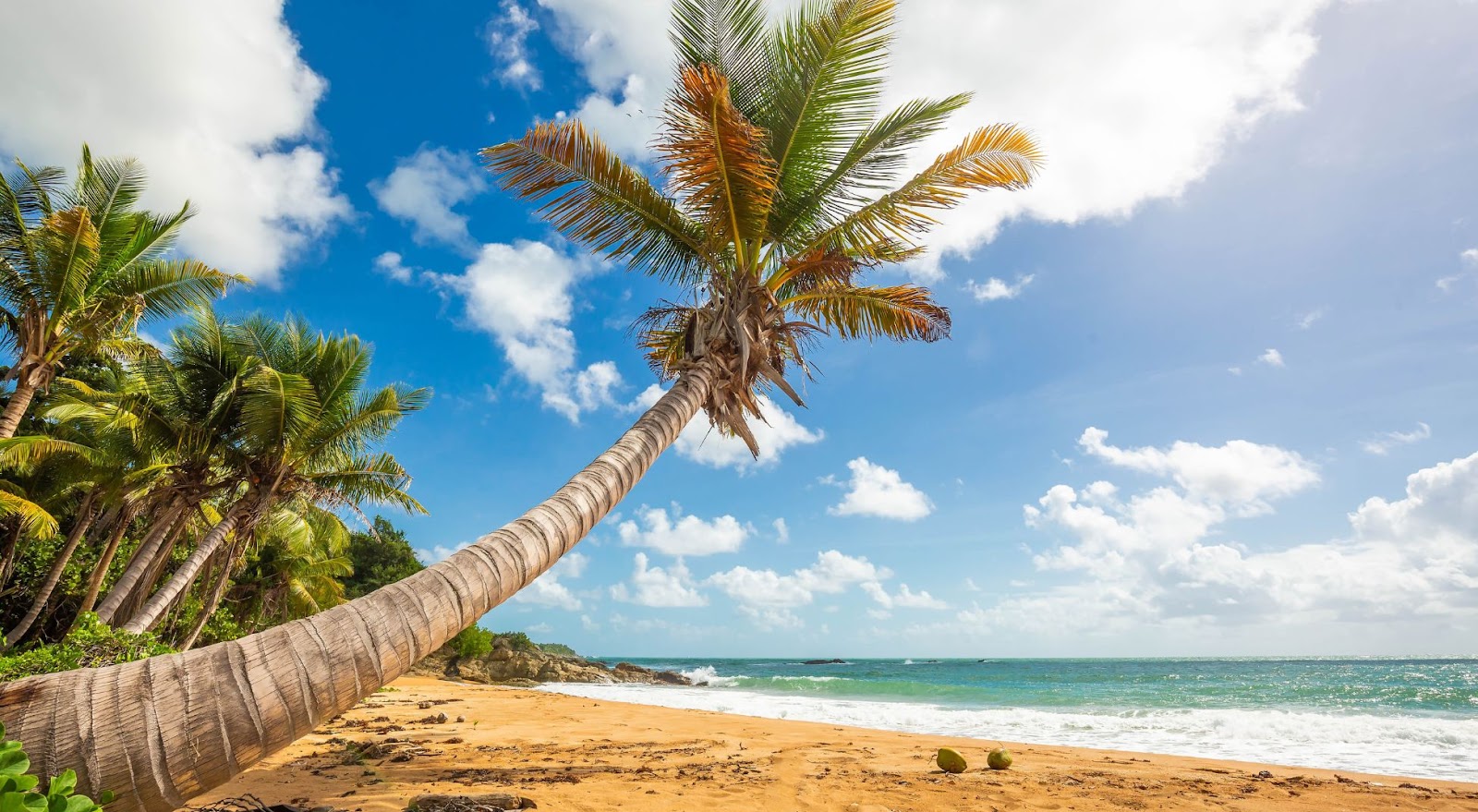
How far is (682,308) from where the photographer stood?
790 cm

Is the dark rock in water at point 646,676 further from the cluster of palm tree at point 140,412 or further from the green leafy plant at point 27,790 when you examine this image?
the green leafy plant at point 27,790

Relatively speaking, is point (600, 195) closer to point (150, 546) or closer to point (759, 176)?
point (759, 176)

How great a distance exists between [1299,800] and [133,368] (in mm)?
17648

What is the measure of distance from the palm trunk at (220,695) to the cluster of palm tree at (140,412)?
9536 millimetres

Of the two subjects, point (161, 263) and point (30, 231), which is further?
point (161, 263)

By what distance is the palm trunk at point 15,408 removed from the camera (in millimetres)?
9266

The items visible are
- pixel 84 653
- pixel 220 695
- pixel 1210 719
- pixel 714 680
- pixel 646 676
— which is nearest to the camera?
pixel 220 695

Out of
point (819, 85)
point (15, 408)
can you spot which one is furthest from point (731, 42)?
point (15, 408)

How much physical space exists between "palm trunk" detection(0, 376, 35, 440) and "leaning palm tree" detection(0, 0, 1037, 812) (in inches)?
335

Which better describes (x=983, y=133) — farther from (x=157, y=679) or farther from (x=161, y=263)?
(x=161, y=263)

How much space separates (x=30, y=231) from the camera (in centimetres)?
973

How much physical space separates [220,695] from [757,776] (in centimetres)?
505

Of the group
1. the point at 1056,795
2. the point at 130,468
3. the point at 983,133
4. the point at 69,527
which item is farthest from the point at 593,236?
the point at 69,527

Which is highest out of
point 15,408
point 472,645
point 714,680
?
point 15,408
